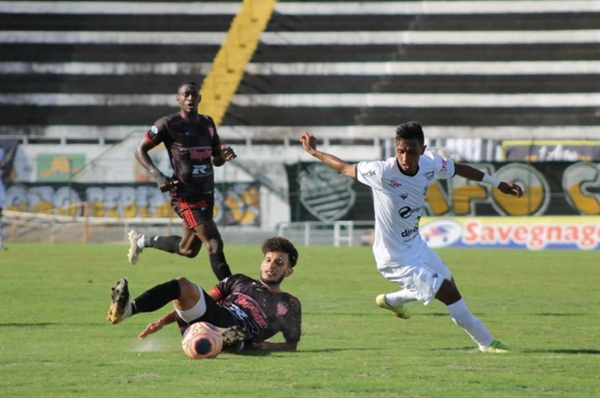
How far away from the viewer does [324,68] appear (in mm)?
42188

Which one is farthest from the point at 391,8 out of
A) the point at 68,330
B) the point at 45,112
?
the point at 68,330

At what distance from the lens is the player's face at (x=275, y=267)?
8758 millimetres

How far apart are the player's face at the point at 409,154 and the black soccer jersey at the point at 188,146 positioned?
161 inches

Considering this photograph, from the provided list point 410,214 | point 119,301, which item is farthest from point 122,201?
point 119,301

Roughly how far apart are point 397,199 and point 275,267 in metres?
1.20

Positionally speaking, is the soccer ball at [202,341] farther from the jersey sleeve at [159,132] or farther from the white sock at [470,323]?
the jersey sleeve at [159,132]

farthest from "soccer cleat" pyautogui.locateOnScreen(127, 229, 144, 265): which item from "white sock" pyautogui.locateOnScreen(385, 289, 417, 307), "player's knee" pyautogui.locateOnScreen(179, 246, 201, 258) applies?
"white sock" pyautogui.locateOnScreen(385, 289, 417, 307)

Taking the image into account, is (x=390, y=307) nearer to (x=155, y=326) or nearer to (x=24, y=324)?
(x=155, y=326)

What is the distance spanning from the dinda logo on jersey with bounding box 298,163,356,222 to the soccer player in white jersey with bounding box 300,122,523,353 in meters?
24.4

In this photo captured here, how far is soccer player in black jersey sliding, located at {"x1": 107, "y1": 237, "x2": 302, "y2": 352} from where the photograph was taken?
8.42 meters

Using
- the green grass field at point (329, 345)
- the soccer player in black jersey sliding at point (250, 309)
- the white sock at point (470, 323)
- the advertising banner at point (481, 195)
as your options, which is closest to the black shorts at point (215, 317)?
the soccer player in black jersey sliding at point (250, 309)

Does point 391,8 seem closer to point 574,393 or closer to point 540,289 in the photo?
point 540,289

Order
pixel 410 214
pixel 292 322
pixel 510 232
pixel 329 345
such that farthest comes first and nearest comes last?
pixel 510 232, pixel 329 345, pixel 410 214, pixel 292 322

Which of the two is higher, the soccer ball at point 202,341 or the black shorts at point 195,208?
the black shorts at point 195,208
